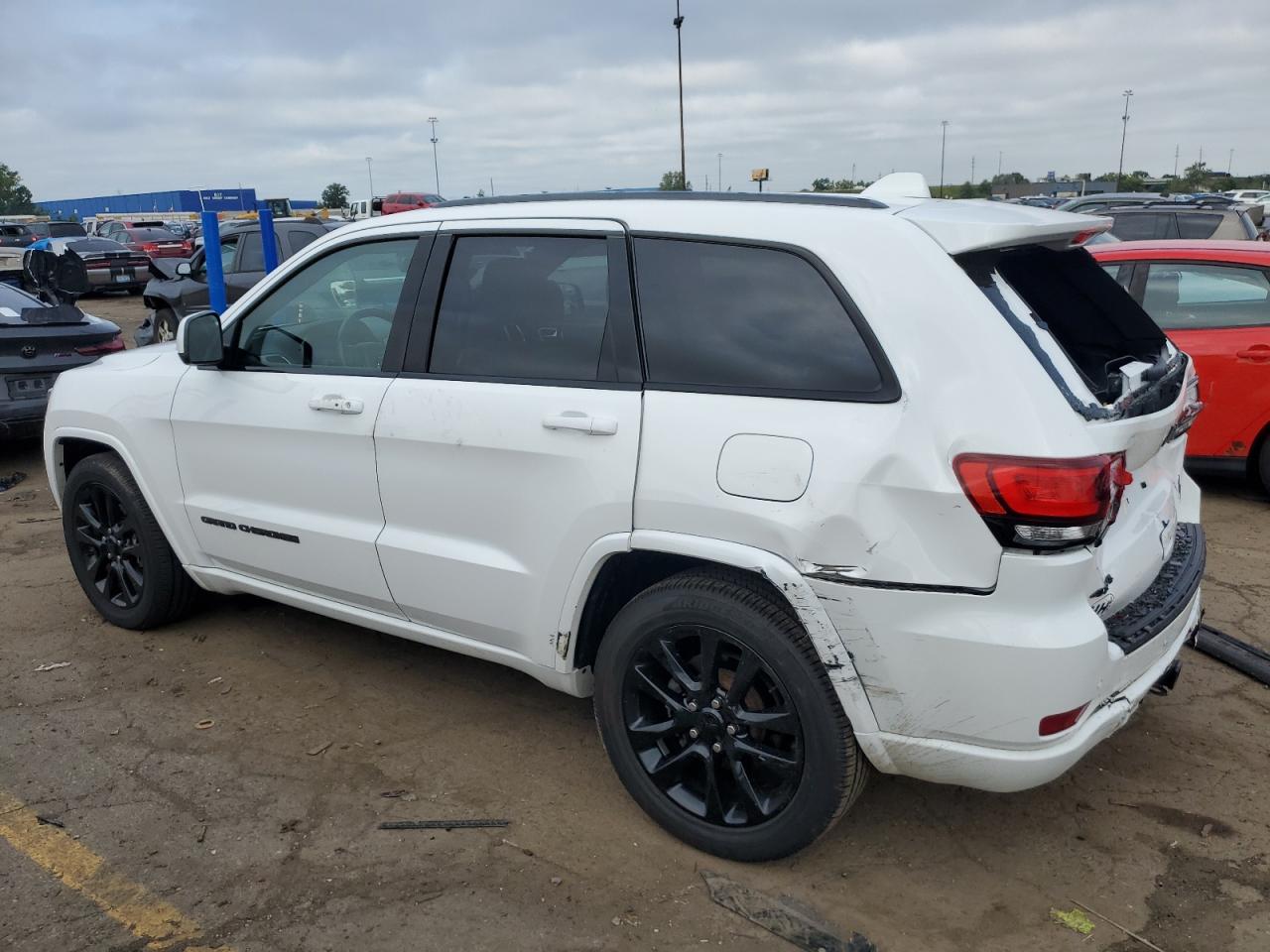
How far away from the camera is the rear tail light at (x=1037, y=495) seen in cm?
235

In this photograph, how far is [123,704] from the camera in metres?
4.05

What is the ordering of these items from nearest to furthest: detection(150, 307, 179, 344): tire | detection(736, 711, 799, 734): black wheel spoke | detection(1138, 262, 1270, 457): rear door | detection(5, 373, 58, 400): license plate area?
1. detection(736, 711, 799, 734): black wheel spoke
2. detection(1138, 262, 1270, 457): rear door
3. detection(5, 373, 58, 400): license plate area
4. detection(150, 307, 179, 344): tire

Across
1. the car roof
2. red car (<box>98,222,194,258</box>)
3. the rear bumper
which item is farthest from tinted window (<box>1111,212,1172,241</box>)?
red car (<box>98,222,194,258</box>)

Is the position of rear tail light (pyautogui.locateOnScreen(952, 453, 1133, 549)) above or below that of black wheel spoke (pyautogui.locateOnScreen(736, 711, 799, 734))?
above

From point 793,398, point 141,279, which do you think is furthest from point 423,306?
point 141,279

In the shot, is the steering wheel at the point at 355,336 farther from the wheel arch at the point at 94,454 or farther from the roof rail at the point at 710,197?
the wheel arch at the point at 94,454

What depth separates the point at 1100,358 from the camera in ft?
10.1

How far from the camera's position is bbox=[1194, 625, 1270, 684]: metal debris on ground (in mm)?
4039

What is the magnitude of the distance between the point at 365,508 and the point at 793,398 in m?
1.65

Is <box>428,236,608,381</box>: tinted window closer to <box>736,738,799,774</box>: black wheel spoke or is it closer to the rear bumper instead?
<box>736,738,799,774</box>: black wheel spoke

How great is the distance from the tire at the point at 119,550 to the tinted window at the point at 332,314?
1035 mm

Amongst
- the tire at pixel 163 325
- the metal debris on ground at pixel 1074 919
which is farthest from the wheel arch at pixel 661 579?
the tire at pixel 163 325

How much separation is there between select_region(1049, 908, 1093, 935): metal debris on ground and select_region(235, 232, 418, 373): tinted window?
268cm

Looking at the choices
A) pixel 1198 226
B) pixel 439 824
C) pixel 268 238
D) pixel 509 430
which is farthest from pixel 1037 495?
pixel 1198 226
